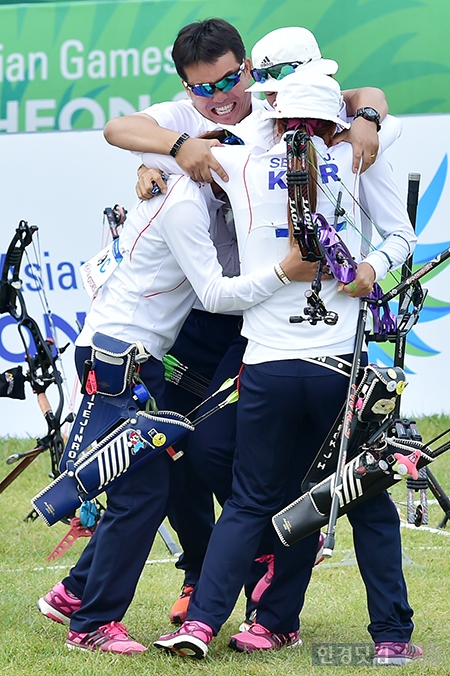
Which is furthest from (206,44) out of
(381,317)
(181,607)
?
(181,607)

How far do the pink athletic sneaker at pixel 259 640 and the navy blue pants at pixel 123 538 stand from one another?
350mm

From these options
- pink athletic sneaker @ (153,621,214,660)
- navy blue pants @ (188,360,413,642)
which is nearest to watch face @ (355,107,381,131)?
navy blue pants @ (188,360,413,642)

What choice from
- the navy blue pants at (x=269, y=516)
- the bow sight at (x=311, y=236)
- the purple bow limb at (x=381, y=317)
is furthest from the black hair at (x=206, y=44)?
the navy blue pants at (x=269, y=516)

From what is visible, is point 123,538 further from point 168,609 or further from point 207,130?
point 207,130

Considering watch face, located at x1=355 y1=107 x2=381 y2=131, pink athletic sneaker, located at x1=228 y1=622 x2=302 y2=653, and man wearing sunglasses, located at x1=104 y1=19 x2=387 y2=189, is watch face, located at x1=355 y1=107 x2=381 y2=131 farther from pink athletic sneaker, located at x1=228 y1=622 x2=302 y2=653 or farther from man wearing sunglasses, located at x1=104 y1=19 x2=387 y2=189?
pink athletic sneaker, located at x1=228 y1=622 x2=302 y2=653

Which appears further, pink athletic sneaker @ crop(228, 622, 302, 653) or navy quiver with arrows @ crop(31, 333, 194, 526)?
pink athletic sneaker @ crop(228, 622, 302, 653)

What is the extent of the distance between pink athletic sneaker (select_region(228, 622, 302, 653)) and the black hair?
167 cm

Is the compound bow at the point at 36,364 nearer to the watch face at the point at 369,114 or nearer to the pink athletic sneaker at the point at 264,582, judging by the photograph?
the pink athletic sneaker at the point at 264,582

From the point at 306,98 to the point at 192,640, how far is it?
1.48 meters

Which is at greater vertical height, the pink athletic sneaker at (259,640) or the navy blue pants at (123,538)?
the navy blue pants at (123,538)

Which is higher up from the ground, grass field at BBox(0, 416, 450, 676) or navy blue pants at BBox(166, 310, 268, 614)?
navy blue pants at BBox(166, 310, 268, 614)

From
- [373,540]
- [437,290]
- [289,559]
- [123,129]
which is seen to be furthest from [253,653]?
[437,290]

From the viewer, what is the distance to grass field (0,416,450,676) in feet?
10.6

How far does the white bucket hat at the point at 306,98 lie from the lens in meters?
3.03
